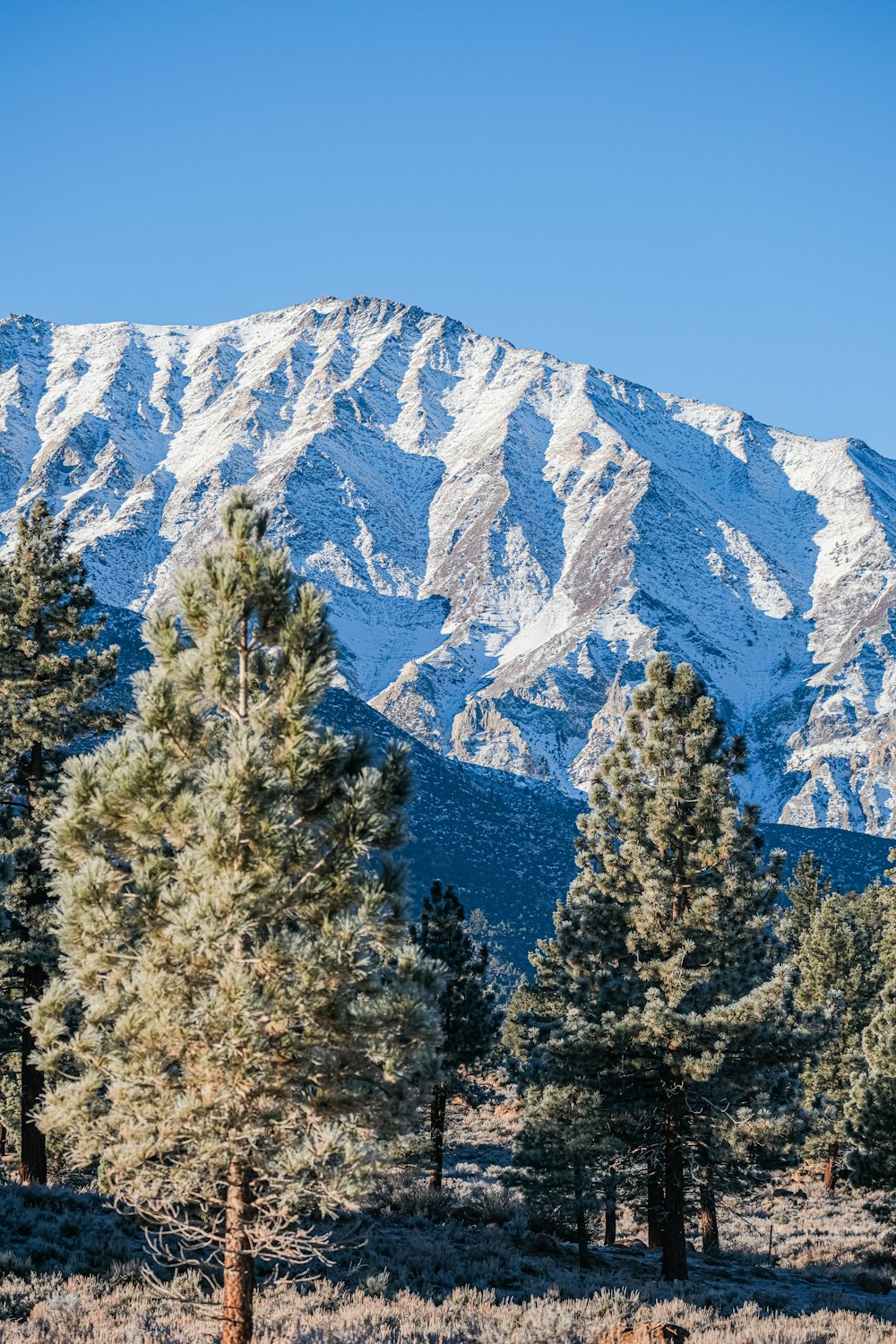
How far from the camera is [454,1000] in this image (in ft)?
97.0

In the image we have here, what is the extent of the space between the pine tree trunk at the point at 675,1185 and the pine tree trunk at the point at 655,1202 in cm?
56

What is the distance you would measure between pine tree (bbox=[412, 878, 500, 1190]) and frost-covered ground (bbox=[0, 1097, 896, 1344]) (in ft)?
13.9

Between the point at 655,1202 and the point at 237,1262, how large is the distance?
15.8 meters

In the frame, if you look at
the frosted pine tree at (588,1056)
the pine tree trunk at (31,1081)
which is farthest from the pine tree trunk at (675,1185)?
the pine tree trunk at (31,1081)

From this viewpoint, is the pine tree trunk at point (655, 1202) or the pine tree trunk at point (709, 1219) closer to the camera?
the pine tree trunk at point (655, 1202)

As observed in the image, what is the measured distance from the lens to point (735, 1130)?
17.2 meters

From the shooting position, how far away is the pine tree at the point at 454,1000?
95.7ft

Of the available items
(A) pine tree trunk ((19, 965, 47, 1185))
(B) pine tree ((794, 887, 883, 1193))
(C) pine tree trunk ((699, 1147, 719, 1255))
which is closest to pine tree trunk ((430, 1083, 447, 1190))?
(C) pine tree trunk ((699, 1147, 719, 1255))

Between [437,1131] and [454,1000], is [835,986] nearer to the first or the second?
[454,1000]

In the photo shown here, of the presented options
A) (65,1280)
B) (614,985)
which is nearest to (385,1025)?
(65,1280)

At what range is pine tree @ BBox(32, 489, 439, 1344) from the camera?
8289 millimetres

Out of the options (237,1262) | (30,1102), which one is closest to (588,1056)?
(237,1262)

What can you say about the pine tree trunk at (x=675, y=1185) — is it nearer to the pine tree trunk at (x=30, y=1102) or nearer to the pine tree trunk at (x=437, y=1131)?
the pine tree trunk at (x=437, y=1131)

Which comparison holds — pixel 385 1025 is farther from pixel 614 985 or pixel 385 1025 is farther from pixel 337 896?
pixel 614 985
